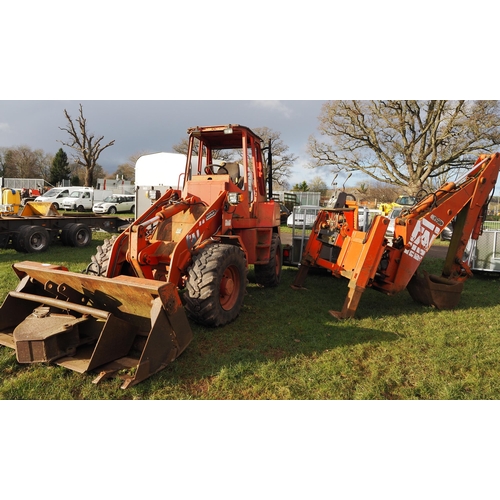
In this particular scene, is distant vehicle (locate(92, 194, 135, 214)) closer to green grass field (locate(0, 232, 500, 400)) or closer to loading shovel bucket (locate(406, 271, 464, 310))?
green grass field (locate(0, 232, 500, 400))

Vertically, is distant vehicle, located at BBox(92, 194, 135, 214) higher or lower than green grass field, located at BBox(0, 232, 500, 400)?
higher

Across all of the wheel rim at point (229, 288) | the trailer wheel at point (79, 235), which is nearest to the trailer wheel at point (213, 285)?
the wheel rim at point (229, 288)

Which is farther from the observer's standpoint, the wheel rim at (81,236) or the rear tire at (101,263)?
the wheel rim at (81,236)

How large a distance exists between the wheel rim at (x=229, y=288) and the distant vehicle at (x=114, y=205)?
80.8 feet

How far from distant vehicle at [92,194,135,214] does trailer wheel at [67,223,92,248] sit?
638 inches

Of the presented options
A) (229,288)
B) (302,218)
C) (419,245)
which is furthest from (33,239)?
(419,245)

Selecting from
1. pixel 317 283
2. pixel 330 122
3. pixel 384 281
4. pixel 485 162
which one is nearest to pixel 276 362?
pixel 384 281

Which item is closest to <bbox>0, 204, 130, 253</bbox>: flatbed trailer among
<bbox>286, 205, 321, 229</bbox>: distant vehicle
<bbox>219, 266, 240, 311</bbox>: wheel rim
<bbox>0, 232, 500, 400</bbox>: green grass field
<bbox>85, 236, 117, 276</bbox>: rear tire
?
<bbox>0, 232, 500, 400</bbox>: green grass field

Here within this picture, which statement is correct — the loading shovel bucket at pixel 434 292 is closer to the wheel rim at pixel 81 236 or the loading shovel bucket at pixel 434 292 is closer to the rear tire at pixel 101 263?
the rear tire at pixel 101 263

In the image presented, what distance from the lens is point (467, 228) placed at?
6.55 metres

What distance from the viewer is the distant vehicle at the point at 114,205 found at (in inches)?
1085

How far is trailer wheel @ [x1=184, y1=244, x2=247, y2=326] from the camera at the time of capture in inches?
184

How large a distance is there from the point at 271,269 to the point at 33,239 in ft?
24.6

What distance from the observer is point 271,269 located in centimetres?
735
